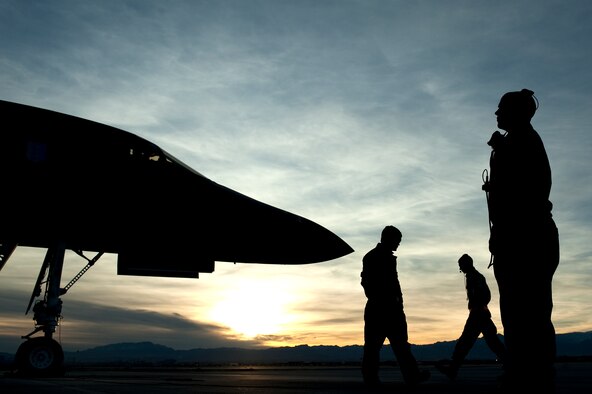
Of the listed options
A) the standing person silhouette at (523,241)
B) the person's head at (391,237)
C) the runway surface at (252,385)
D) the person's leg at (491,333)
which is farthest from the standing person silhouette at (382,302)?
the standing person silhouette at (523,241)

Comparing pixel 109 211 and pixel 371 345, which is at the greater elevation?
pixel 109 211

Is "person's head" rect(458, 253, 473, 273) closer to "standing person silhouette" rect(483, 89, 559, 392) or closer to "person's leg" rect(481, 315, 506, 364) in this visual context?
"person's leg" rect(481, 315, 506, 364)

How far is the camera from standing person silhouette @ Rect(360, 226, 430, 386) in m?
8.58

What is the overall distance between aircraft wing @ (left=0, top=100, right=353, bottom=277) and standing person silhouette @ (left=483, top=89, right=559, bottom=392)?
8.28 metres

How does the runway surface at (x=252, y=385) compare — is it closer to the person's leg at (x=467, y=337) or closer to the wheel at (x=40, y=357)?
the person's leg at (x=467, y=337)

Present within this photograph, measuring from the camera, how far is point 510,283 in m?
4.49

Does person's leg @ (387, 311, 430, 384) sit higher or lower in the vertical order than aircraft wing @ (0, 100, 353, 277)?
lower

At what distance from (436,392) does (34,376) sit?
8.02 m

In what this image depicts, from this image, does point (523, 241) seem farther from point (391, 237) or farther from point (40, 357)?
point (40, 357)

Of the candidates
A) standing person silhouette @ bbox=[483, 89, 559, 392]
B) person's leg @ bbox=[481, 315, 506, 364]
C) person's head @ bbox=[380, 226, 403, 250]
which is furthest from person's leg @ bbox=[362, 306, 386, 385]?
standing person silhouette @ bbox=[483, 89, 559, 392]

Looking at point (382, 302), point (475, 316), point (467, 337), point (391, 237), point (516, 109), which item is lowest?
point (467, 337)

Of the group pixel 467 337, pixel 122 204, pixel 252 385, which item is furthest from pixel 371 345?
pixel 122 204

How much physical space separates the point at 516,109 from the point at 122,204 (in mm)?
9170

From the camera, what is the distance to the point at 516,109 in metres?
4.83
